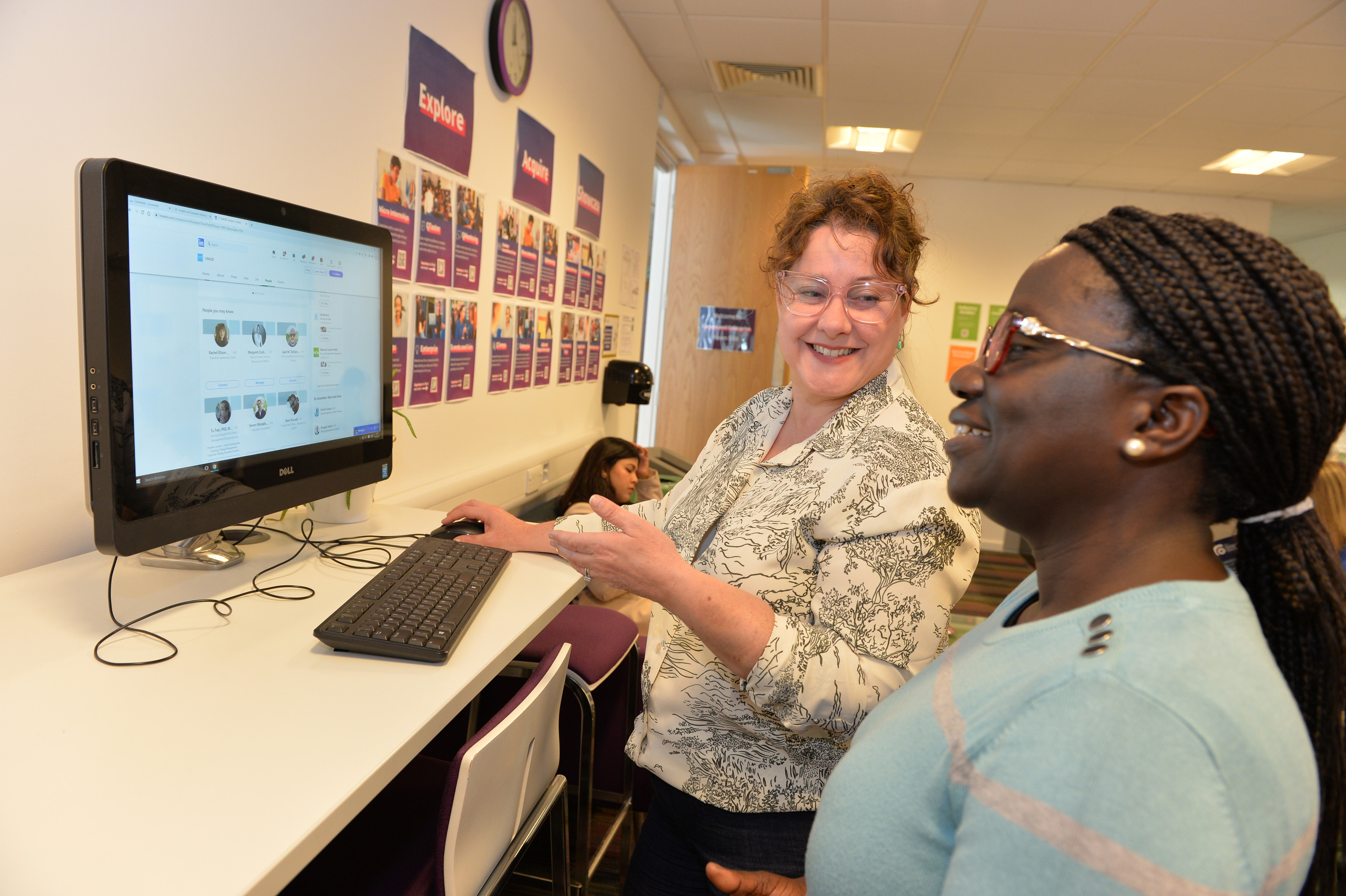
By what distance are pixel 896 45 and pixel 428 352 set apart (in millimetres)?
2779

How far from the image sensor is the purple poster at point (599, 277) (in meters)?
3.54

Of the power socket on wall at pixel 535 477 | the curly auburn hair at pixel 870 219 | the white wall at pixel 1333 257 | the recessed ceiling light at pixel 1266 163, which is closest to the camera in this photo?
the curly auburn hair at pixel 870 219

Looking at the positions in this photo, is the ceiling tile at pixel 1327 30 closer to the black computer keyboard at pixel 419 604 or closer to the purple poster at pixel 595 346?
the purple poster at pixel 595 346

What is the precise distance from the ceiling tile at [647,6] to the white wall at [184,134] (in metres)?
1.24

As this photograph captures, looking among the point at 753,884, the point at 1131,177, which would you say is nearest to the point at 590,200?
the point at 753,884

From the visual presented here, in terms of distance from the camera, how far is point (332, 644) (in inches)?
35.8

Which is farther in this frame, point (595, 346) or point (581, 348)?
point (595, 346)

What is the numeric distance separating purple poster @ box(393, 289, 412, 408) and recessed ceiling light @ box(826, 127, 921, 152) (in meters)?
3.96

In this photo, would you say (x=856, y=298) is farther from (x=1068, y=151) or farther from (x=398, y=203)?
(x=1068, y=151)

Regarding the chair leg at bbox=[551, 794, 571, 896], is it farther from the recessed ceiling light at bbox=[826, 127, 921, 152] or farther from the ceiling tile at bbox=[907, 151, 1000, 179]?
the ceiling tile at bbox=[907, 151, 1000, 179]

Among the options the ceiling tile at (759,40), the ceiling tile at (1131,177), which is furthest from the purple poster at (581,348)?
the ceiling tile at (1131,177)

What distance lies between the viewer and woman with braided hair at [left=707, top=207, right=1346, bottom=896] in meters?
0.43

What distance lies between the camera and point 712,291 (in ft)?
17.0

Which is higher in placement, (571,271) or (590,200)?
(590,200)
